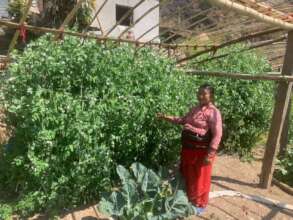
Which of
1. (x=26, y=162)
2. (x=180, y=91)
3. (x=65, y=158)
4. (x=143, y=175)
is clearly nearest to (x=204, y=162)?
(x=143, y=175)

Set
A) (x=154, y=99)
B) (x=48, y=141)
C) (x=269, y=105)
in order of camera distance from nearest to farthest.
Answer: (x=48, y=141)
(x=154, y=99)
(x=269, y=105)

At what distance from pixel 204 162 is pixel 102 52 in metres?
1.73

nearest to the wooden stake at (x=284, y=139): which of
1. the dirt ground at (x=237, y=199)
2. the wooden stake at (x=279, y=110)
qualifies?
the dirt ground at (x=237, y=199)

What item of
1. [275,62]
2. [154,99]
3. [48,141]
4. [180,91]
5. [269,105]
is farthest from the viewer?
[275,62]

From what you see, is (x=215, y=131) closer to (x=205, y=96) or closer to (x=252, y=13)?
(x=205, y=96)

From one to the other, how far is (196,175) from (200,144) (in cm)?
41

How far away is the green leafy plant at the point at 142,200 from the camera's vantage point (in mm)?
4637

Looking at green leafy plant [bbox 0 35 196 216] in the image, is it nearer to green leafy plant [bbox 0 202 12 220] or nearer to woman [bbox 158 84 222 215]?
green leafy plant [bbox 0 202 12 220]

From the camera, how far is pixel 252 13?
16.8ft

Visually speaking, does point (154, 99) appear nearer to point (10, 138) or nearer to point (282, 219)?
point (10, 138)

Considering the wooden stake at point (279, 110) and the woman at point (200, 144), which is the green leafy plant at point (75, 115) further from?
the wooden stake at point (279, 110)

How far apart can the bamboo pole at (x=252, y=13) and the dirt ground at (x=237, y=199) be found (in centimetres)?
235

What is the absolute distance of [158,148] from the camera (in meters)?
5.94

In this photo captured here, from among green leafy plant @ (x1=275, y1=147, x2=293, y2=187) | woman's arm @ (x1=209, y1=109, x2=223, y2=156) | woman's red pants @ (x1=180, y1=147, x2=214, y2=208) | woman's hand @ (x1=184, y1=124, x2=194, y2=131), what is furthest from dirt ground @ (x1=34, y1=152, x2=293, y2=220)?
woman's hand @ (x1=184, y1=124, x2=194, y2=131)
